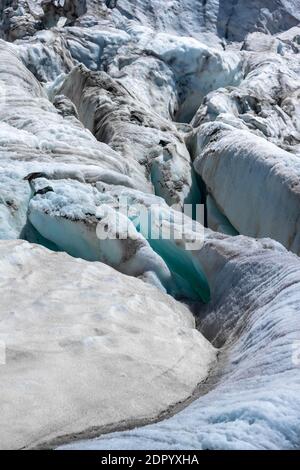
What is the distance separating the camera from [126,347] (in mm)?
3094

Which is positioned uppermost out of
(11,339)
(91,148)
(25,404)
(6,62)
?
(25,404)

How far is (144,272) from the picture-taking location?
179 inches

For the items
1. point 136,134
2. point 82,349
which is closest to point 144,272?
point 82,349

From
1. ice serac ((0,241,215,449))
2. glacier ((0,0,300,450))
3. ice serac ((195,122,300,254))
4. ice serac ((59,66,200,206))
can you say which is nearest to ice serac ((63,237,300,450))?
glacier ((0,0,300,450))

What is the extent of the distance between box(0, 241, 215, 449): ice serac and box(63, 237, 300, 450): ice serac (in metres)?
0.20

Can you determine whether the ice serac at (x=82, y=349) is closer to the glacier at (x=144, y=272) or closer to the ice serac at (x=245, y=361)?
the glacier at (x=144, y=272)

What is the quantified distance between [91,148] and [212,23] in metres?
15.4

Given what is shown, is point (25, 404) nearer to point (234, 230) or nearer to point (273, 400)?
point (273, 400)

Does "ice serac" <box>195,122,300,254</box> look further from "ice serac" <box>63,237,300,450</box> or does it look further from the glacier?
"ice serac" <box>63,237,300,450</box>

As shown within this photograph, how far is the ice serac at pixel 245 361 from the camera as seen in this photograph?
1.82 metres

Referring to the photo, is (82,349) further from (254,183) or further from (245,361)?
(254,183)

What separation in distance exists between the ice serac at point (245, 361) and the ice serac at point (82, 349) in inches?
7.9

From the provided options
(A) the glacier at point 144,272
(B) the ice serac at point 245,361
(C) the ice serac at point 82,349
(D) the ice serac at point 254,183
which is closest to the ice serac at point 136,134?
(A) the glacier at point 144,272

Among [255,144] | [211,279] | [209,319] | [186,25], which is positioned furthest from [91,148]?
[186,25]
